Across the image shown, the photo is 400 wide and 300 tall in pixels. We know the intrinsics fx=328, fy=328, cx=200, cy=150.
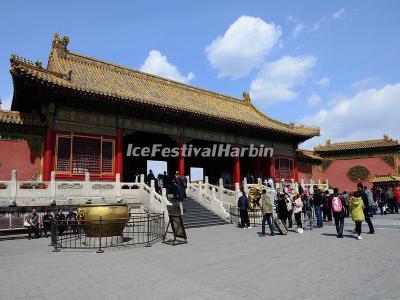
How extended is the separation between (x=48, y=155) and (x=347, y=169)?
84.7ft

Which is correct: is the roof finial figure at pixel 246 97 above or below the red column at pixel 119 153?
above

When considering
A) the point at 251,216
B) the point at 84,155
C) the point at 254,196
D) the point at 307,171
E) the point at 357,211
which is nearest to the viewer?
the point at 357,211

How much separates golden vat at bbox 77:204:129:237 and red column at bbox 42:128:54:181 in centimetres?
546

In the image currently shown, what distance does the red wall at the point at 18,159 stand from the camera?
13.6 meters

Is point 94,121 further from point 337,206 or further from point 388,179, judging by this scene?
point 388,179

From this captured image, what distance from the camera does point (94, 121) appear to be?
1549 centimetres

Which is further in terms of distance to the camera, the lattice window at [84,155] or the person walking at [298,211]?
the lattice window at [84,155]

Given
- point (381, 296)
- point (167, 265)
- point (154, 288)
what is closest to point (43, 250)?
point (167, 265)

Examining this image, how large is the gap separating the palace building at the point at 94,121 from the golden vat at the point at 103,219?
5674mm

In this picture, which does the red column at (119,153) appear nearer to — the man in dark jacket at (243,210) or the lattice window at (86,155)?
the lattice window at (86,155)

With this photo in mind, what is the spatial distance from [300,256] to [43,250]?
263 inches

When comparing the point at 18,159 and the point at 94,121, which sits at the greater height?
the point at 94,121

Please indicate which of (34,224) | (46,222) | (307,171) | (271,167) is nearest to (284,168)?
(271,167)

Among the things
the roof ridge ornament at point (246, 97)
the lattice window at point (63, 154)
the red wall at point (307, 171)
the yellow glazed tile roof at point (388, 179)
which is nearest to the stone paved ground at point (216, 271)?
the lattice window at point (63, 154)
